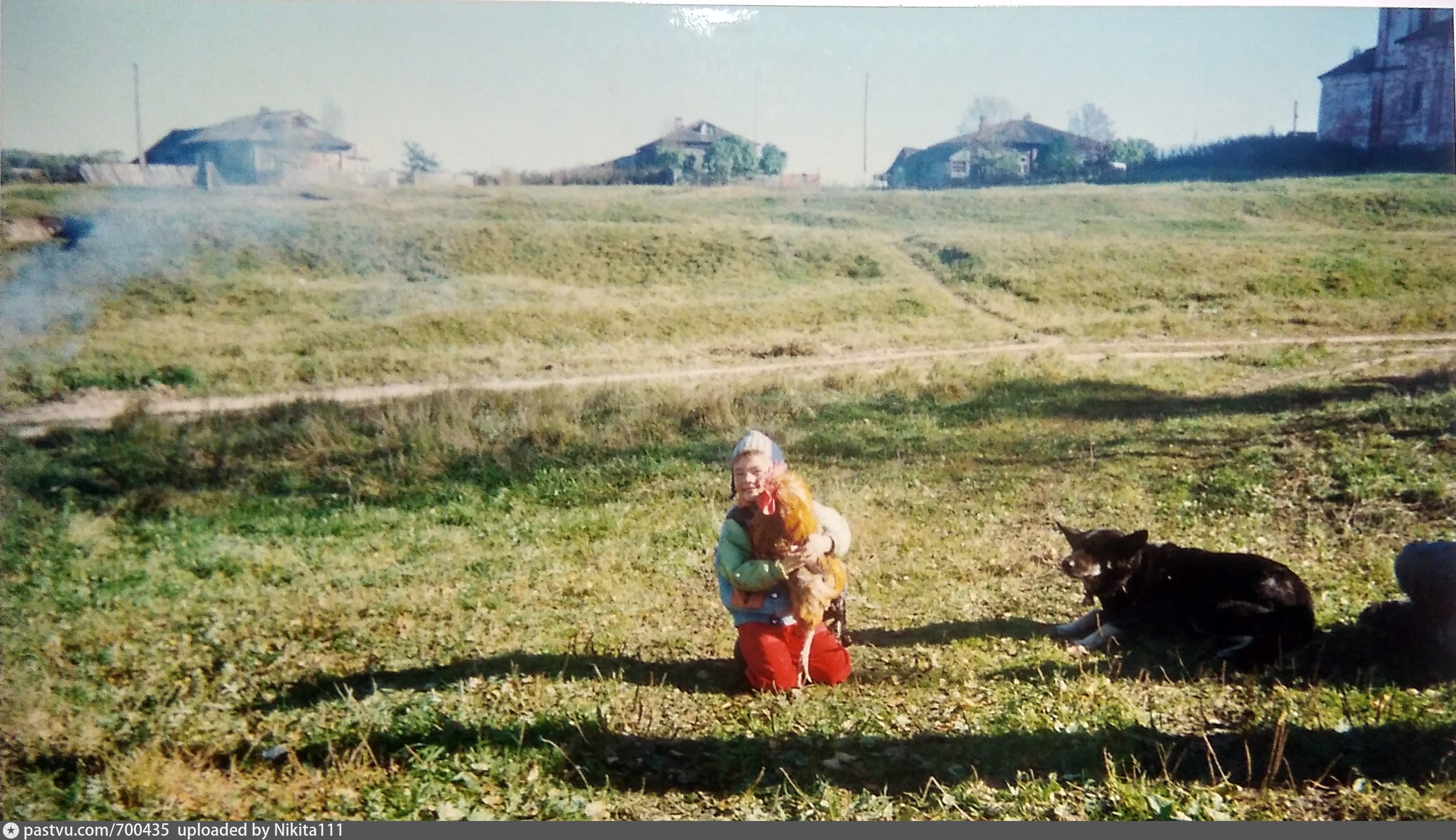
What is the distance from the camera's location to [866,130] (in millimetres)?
4988

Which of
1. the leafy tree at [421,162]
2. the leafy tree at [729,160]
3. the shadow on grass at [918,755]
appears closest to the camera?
the shadow on grass at [918,755]

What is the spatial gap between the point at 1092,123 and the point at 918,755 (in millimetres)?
3322

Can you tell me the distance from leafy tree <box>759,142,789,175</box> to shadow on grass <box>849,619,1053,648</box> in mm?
2419

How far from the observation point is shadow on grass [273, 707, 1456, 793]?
3611 millimetres

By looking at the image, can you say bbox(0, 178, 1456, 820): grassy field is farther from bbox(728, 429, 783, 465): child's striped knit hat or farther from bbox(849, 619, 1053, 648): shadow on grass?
bbox(728, 429, 783, 465): child's striped knit hat

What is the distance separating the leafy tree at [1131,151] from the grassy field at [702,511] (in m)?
0.28

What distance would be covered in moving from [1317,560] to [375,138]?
16.7ft

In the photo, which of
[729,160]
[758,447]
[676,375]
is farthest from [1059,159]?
[758,447]

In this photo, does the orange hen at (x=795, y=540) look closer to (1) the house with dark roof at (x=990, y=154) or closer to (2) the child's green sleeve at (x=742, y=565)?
(2) the child's green sleeve at (x=742, y=565)

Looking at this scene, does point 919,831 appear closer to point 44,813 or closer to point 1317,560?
point 1317,560

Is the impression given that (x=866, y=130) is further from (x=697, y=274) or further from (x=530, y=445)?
(x=530, y=445)

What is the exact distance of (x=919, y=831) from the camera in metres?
3.54

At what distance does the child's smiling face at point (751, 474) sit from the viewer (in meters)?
3.88

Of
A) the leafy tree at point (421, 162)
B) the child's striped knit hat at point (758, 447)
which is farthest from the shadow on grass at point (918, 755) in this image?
the leafy tree at point (421, 162)
